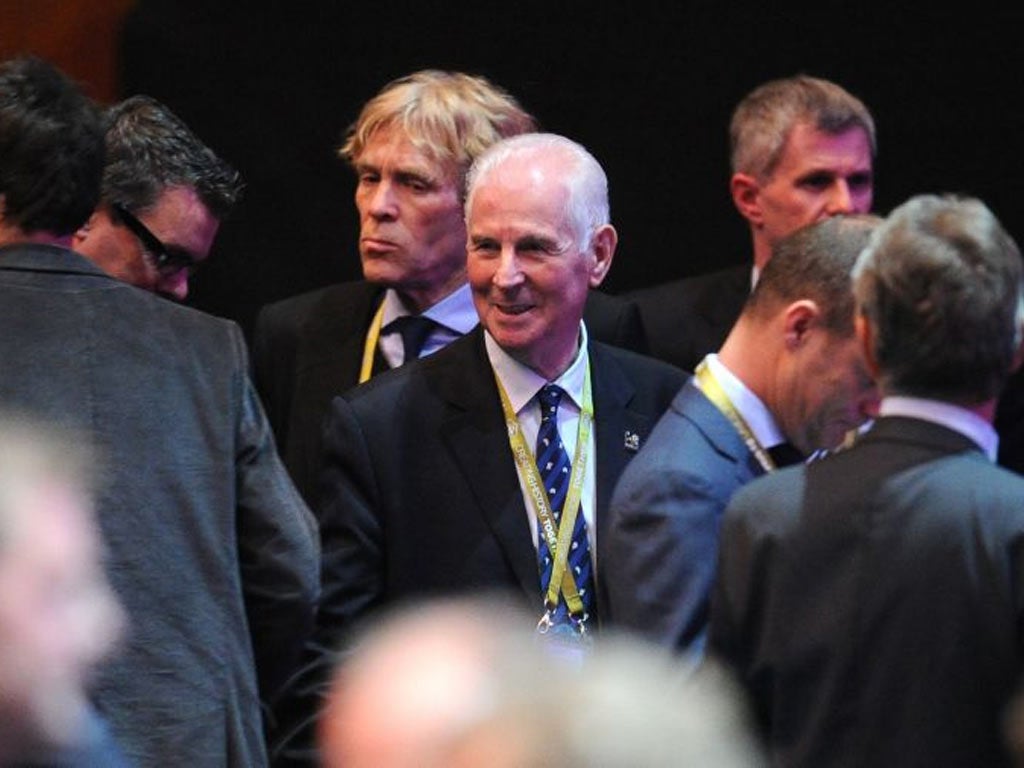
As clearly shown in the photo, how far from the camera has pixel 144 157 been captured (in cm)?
487

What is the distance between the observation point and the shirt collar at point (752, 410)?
12.9 ft

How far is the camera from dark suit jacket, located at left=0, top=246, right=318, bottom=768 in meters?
3.76

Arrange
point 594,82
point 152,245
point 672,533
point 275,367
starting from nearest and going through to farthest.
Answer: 1. point 672,533
2. point 152,245
3. point 275,367
4. point 594,82

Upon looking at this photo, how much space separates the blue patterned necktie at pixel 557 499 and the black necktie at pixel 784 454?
1.74 ft

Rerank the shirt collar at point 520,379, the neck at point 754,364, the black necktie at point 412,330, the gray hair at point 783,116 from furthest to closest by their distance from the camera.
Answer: the gray hair at point 783,116
the black necktie at point 412,330
the shirt collar at point 520,379
the neck at point 754,364

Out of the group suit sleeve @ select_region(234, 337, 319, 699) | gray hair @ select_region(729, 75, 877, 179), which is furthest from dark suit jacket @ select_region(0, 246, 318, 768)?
gray hair @ select_region(729, 75, 877, 179)

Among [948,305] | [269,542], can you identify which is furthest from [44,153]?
[948,305]

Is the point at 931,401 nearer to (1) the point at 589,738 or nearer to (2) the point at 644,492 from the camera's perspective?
(2) the point at 644,492

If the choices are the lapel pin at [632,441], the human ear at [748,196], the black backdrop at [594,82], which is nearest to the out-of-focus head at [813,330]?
the lapel pin at [632,441]

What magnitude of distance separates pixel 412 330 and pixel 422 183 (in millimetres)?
323

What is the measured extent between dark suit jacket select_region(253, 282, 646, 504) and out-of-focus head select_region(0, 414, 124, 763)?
2497 mm

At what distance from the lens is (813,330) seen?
395 cm

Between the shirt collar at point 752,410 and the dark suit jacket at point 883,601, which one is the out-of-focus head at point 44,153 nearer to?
the shirt collar at point 752,410

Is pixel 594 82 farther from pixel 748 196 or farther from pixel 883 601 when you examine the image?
pixel 883 601
